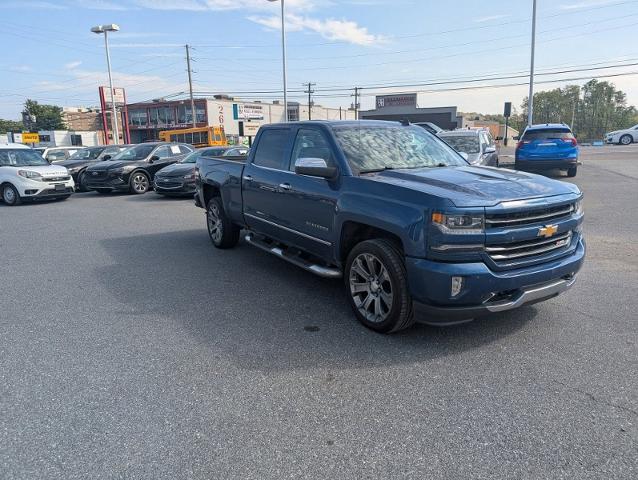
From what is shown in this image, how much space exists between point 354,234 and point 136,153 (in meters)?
13.7

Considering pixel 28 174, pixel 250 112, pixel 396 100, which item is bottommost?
pixel 28 174

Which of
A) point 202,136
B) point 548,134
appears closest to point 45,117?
point 202,136

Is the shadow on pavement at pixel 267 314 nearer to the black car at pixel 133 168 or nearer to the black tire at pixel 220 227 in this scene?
the black tire at pixel 220 227

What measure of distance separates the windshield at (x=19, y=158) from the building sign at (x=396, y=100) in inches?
2063

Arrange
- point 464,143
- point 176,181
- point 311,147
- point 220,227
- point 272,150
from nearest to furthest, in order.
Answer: point 311,147 → point 272,150 → point 220,227 → point 464,143 → point 176,181

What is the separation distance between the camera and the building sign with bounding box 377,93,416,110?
61.4 metres

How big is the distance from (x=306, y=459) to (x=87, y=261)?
18.3 feet

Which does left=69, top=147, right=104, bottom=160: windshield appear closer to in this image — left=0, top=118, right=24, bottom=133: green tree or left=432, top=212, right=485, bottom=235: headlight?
left=432, top=212, right=485, bottom=235: headlight

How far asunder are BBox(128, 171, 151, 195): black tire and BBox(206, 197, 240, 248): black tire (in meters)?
8.86

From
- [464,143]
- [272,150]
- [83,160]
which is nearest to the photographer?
[272,150]

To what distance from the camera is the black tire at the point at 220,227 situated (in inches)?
291

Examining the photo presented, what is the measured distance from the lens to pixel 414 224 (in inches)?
147

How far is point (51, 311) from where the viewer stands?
500 centimetres

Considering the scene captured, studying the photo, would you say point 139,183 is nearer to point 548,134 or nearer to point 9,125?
point 548,134
